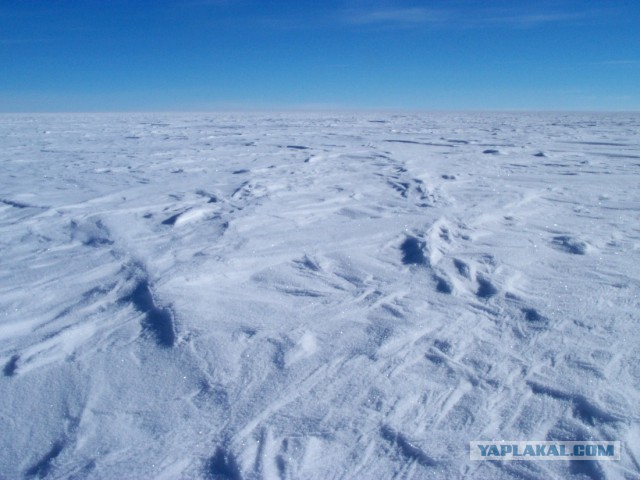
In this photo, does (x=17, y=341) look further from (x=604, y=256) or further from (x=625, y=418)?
(x=604, y=256)

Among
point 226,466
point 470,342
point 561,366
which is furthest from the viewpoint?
point 470,342

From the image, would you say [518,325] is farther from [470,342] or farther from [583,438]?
[583,438]

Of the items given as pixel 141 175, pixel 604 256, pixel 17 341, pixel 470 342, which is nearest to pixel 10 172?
pixel 141 175

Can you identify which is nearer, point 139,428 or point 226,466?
point 226,466

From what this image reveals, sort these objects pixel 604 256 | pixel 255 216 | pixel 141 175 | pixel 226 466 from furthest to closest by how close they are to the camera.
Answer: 1. pixel 141 175
2. pixel 255 216
3. pixel 604 256
4. pixel 226 466

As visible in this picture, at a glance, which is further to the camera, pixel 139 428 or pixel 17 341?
pixel 17 341

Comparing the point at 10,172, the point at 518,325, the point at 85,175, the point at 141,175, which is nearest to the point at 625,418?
the point at 518,325
